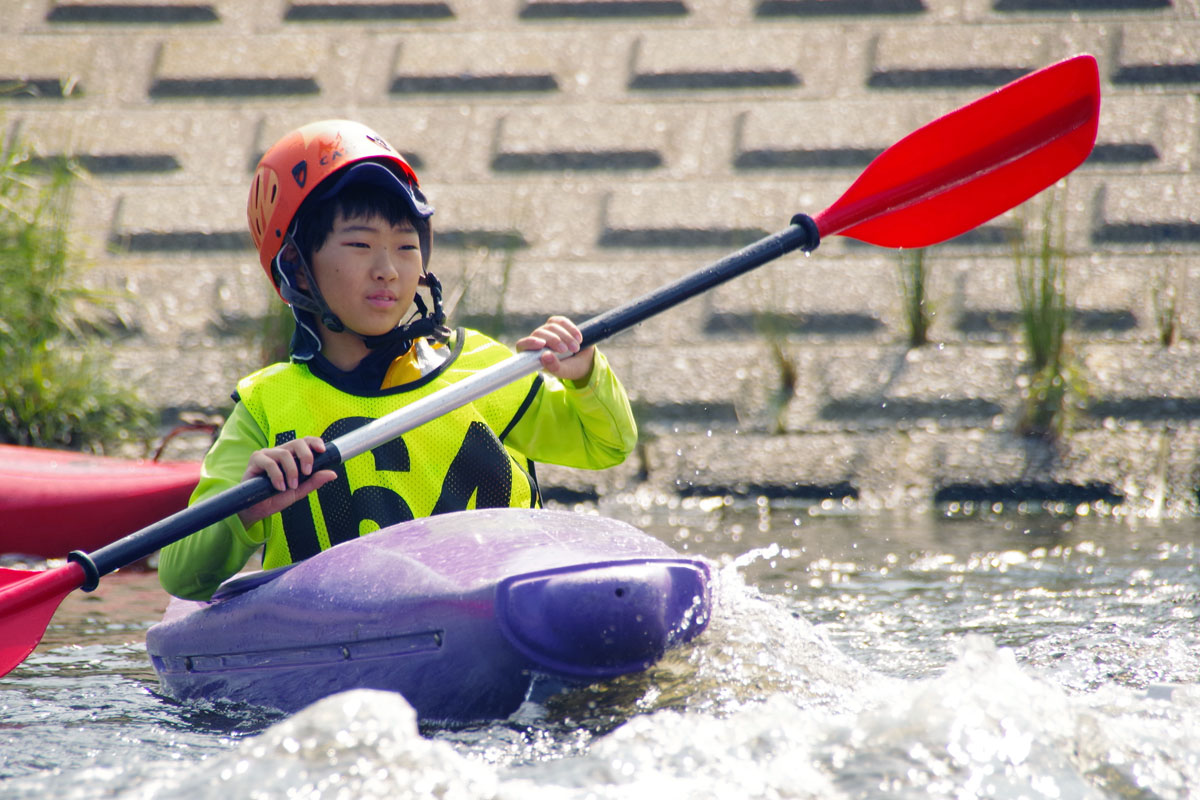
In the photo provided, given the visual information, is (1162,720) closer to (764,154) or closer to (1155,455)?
(1155,455)

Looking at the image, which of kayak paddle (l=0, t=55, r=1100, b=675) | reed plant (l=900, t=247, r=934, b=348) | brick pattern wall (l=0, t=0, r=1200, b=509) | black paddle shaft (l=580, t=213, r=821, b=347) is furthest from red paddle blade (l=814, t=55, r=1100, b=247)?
reed plant (l=900, t=247, r=934, b=348)

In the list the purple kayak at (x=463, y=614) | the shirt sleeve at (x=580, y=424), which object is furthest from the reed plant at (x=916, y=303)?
the purple kayak at (x=463, y=614)

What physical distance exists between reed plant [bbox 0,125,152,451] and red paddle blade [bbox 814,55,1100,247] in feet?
9.14

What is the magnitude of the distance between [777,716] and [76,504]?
7.49 feet

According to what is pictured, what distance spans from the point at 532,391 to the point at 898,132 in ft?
11.6

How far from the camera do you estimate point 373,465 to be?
2.75 meters

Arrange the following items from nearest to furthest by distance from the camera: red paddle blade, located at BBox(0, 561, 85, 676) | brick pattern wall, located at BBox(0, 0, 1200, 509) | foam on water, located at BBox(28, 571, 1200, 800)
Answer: foam on water, located at BBox(28, 571, 1200, 800) < red paddle blade, located at BBox(0, 561, 85, 676) < brick pattern wall, located at BBox(0, 0, 1200, 509)

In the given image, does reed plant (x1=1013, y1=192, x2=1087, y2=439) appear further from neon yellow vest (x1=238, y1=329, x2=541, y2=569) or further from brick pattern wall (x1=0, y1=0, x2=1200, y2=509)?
neon yellow vest (x1=238, y1=329, x2=541, y2=569)

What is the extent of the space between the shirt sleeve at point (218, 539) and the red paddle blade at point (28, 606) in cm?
22

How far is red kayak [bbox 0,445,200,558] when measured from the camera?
3.68 m

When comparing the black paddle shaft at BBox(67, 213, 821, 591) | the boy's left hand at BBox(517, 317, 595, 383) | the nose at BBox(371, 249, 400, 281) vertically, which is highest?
the nose at BBox(371, 249, 400, 281)

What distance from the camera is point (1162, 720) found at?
2.13m

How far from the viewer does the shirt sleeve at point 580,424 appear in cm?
281

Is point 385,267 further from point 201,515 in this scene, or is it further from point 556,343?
point 201,515
